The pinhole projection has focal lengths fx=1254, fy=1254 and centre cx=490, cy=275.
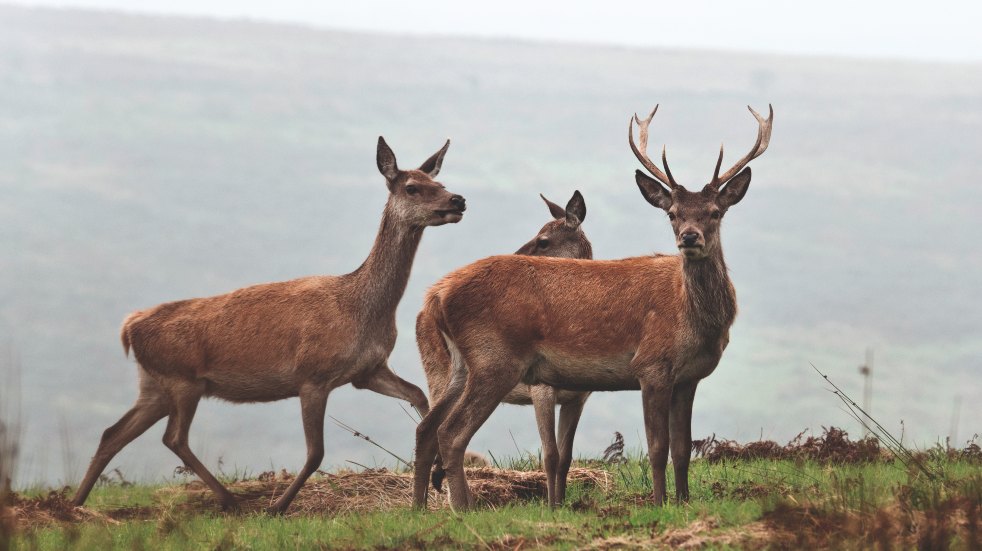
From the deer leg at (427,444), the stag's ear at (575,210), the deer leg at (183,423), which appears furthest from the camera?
the stag's ear at (575,210)

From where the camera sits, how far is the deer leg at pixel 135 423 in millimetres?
11398

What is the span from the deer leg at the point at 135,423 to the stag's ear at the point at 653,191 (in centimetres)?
494

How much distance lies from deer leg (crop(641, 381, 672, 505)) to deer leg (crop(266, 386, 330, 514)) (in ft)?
9.92

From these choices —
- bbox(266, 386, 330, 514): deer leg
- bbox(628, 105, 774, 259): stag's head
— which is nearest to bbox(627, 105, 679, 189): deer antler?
bbox(628, 105, 774, 259): stag's head

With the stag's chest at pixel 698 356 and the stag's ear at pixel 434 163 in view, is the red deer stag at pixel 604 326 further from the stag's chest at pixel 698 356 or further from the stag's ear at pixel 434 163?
the stag's ear at pixel 434 163

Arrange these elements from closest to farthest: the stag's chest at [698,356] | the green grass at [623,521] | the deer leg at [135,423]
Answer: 1. the green grass at [623,521]
2. the stag's chest at [698,356]
3. the deer leg at [135,423]

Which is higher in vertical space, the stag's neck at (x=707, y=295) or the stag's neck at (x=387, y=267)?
the stag's neck at (x=387, y=267)

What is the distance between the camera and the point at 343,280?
10.9m

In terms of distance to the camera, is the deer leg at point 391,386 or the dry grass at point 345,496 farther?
the deer leg at point 391,386

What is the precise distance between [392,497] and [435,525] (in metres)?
2.71

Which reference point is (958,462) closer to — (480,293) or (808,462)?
(808,462)

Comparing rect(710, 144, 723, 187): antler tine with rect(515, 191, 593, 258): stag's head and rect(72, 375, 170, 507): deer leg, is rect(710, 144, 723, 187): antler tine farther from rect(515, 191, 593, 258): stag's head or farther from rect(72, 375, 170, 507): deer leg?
rect(72, 375, 170, 507): deer leg

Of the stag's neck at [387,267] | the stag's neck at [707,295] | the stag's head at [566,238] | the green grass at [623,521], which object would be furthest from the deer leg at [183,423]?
the stag's neck at [707,295]

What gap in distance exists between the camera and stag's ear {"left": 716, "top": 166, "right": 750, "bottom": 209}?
8.95m
